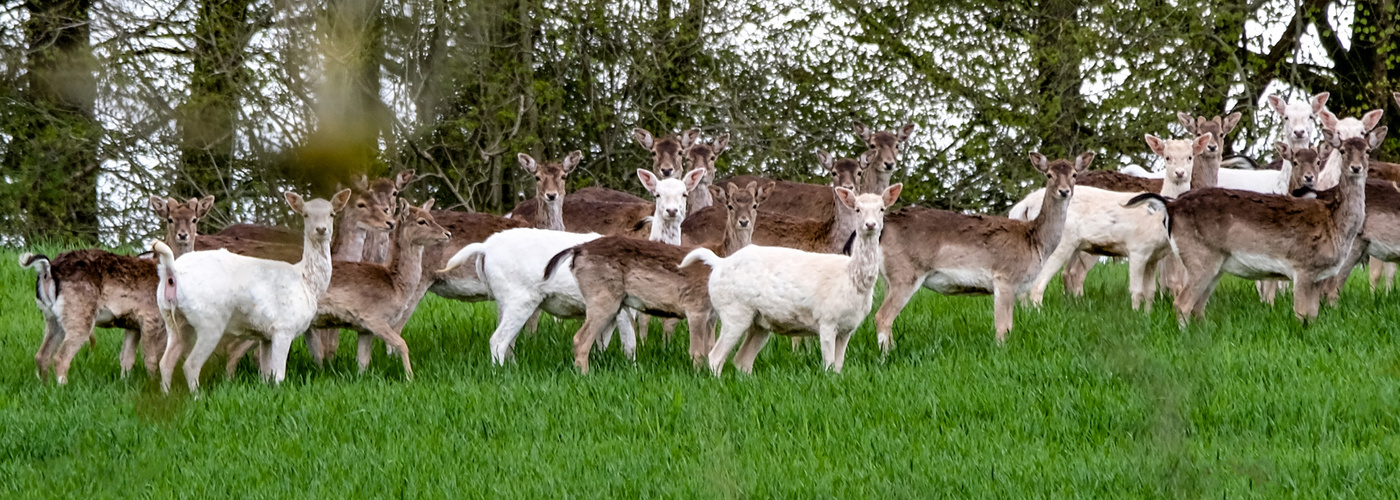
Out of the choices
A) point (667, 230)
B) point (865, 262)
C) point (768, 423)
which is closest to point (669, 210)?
point (667, 230)

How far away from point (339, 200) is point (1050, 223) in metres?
10.0

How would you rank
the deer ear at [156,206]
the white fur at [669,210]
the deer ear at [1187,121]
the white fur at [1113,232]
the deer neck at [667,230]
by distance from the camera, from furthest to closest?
1. the deer ear at [1187,121]
2. the white fur at [1113,232]
3. the deer neck at [667,230]
4. the white fur at [669,210]
5. the deer ear at [156,206]

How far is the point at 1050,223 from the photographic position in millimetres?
10766

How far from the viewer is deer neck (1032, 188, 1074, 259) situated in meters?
10.8

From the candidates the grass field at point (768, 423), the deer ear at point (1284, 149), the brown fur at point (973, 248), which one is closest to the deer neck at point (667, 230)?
the grass field at point (768, 423)

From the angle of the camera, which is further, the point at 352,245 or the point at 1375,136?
the point at 1375,136

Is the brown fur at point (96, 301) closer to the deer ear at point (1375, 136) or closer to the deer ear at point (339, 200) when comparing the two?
the deer ear at point (339, 200)

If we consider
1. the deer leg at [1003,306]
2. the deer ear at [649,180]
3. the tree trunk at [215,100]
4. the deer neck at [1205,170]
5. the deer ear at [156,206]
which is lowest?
the deer leg at [1003,306]

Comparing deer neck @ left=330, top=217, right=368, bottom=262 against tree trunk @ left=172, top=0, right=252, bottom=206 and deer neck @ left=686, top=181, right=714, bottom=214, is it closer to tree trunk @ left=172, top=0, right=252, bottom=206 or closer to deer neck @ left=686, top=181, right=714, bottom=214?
deer neck @ left=686, top=181, right=714, bottom=214

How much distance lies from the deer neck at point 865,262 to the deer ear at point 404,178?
7373 mm

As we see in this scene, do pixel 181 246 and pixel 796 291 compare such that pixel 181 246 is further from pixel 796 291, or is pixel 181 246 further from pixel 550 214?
pixel 796 291

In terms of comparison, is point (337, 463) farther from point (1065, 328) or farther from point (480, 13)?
point (480, 13)

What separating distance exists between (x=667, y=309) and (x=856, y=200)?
1436 mm

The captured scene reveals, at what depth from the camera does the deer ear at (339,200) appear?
42.1 inches
